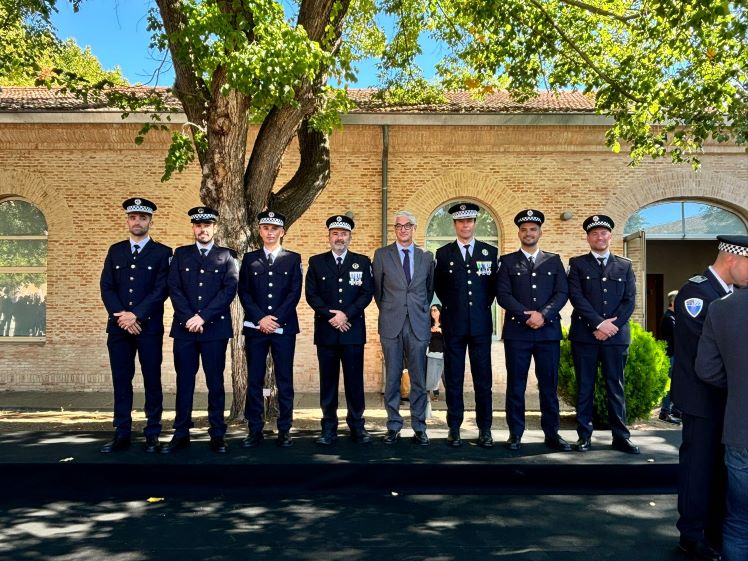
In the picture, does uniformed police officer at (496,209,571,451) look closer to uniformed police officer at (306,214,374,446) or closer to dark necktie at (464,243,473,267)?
dark necktie at (464,243,473,267)

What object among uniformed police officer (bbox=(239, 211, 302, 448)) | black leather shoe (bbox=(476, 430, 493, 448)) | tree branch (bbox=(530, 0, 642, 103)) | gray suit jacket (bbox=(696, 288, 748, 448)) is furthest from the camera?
tree branch (bbox=(530, 0, 642, 103))

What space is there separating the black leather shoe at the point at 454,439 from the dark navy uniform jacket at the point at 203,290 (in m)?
2.29

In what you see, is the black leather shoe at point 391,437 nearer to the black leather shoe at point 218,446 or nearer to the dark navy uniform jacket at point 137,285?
the black leather shoe at point 218,446

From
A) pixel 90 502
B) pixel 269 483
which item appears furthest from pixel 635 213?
pixel 90 502

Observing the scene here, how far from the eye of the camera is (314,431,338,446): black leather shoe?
521 cm

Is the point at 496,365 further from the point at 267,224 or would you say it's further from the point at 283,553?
the point at 283,553

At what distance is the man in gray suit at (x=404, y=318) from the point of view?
543cm

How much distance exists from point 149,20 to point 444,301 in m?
5.33

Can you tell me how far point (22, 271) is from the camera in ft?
38.9

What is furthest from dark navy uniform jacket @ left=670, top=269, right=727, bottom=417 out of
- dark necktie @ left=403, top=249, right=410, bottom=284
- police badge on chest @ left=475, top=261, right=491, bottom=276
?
dark necktie @ left=403, top=249, right=410, bottom=284

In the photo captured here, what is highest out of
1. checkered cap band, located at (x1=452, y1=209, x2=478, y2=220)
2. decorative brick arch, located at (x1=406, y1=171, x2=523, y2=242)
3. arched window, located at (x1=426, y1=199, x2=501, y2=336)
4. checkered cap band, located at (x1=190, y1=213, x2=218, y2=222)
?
decorative brick arch, located at (x1=406, y1=171, x2=523, y2=242)

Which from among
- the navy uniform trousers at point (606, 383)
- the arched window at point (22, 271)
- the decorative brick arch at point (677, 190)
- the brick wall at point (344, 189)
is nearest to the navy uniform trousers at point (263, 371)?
the navy uniform trousers at point (606, 383)

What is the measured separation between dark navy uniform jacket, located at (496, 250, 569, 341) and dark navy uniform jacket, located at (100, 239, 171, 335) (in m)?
3.22

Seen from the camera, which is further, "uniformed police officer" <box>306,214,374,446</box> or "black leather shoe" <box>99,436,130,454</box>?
"uniformed police officer" <box>306,214,374,446</box>
